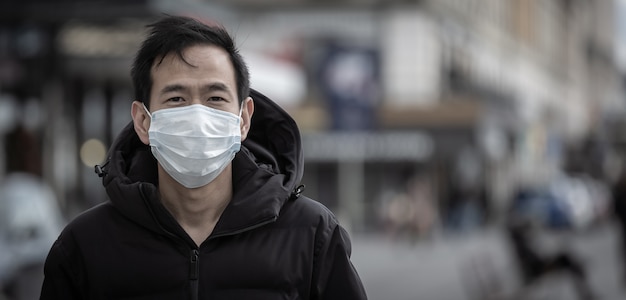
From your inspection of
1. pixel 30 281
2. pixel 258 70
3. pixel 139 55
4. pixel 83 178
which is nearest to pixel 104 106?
Result: pixel 83 178

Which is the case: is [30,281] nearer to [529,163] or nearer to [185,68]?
[185,68]

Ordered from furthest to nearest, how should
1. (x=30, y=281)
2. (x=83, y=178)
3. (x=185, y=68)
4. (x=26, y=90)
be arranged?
(x=83, y=178) → (x=26, y=90) → (x=30, y=281) → (x=185, y=68)

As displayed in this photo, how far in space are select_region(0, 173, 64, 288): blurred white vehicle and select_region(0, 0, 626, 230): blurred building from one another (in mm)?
7299

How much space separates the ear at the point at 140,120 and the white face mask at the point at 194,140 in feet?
0.20

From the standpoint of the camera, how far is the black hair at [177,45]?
296 cm

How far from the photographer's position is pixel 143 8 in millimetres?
17016

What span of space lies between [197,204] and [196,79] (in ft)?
1.07

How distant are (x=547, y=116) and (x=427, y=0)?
1375 inches

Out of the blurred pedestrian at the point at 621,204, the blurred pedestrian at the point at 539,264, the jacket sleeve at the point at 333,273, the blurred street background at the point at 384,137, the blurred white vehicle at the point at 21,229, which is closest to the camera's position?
the jacket sleeve at the point at 333,273

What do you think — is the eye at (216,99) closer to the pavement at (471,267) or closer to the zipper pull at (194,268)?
the zipper pull at (194,268)

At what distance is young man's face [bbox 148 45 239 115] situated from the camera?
2.92 metres

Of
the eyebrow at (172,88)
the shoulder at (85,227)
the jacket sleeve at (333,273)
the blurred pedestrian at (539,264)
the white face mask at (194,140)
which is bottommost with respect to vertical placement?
the blurred pedestrian at (539,264)

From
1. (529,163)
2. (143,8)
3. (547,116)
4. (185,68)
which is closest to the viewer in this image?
→ (185,68)

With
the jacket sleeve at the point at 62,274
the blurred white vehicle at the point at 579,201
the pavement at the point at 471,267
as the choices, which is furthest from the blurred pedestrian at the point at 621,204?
the blurred white vehicle at the point at 579,201
